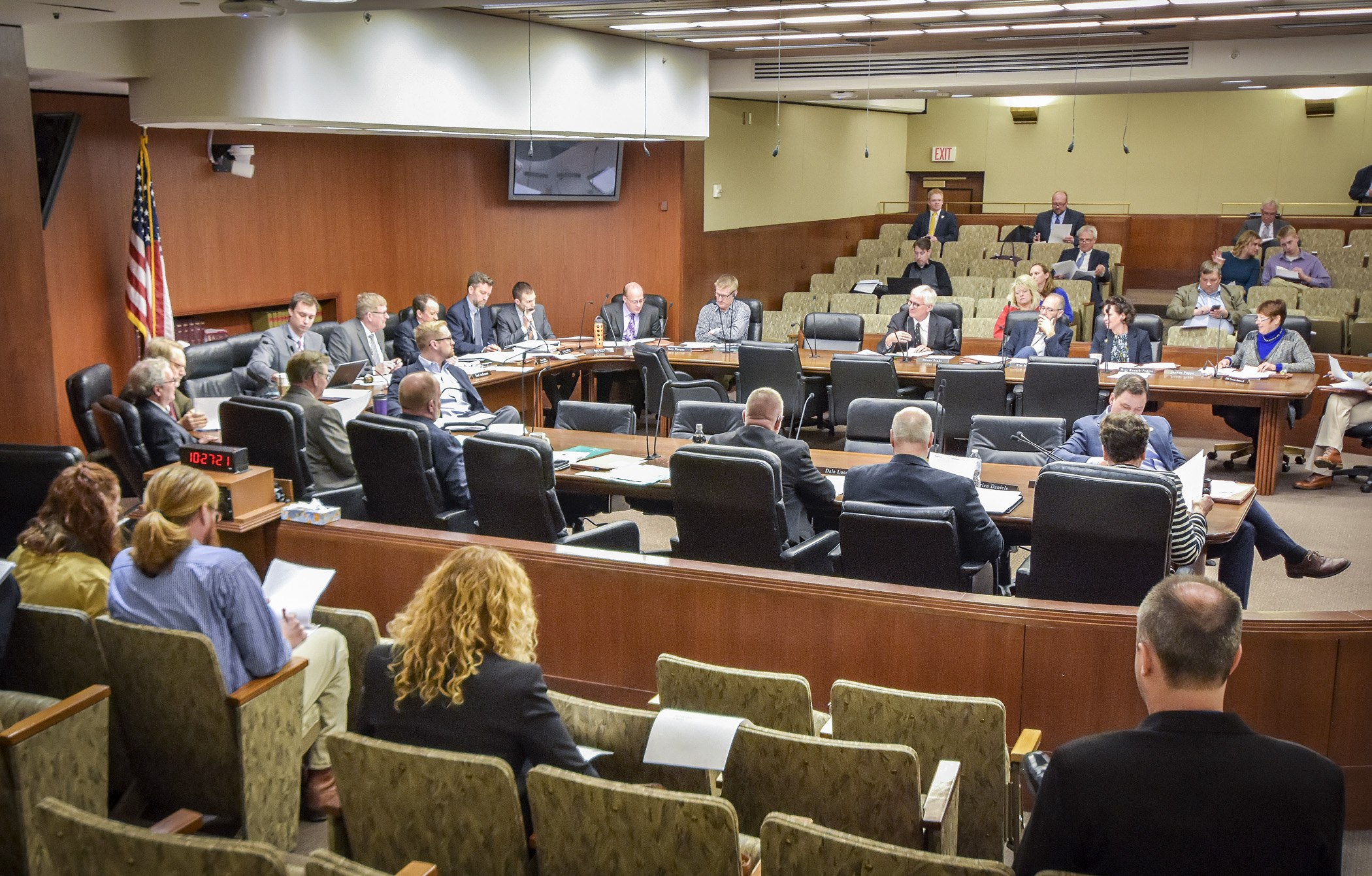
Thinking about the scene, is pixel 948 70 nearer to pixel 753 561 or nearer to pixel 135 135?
pixel 135 135

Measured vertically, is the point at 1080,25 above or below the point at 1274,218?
→ above

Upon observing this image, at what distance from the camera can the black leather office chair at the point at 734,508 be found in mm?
4543

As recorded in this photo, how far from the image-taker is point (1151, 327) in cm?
995

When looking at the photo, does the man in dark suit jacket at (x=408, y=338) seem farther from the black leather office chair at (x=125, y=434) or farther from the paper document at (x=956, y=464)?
the paper document at (x=956, y=464)

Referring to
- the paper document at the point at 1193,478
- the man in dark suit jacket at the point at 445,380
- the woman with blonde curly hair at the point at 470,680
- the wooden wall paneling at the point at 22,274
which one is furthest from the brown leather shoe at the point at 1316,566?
the wooden wall paneling at the point at 22,274

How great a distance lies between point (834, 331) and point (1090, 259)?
4.27 meters

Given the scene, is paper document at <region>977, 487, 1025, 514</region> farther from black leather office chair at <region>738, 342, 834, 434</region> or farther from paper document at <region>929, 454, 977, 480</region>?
black leather office chair at <region>738, 342, 834, 434</region>

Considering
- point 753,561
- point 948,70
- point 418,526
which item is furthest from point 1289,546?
point 948,70

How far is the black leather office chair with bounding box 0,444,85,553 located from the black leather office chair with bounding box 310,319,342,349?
3829mm

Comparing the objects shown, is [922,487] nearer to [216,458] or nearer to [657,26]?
[216,458]

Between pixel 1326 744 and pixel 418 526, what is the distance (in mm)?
3522

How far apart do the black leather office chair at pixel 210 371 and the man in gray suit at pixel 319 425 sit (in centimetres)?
212

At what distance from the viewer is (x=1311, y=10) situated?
8.08 m

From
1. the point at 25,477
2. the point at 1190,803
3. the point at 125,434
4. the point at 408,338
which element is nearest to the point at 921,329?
the point at 408,338
